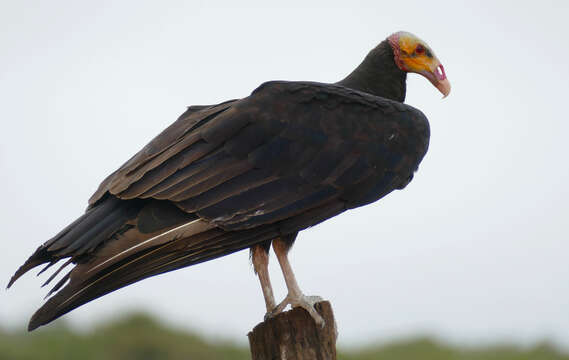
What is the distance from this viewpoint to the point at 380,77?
19.3ft

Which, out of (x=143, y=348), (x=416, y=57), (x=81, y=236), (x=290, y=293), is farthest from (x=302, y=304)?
(x=143, y=348)

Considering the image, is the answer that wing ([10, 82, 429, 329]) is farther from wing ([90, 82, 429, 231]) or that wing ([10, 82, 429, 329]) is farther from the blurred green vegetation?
the blurred green vegetation

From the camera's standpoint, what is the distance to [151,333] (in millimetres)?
10102

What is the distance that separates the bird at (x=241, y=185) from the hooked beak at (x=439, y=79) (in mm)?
787

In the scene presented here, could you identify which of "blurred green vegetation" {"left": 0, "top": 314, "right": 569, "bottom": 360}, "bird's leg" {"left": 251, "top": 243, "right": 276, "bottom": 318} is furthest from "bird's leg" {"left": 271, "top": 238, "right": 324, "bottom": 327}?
A: "blurred green vegetation" {"left": 0, "top": 314, "right": 569, "bottom": 360}

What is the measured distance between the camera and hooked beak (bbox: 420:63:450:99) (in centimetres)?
582

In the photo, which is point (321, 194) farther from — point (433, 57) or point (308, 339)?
point (433, 57)

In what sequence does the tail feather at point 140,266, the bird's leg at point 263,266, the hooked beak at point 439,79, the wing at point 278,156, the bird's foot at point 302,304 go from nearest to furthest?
the tail feather at point 140,266 → the bird's foot at point 302,304 → the wing at point 278,156 → the bird's leg at point 263,266 → the hooked beak at point 439,79

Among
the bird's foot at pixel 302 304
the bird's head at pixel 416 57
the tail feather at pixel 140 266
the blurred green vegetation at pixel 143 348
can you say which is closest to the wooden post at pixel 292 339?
the bird's foot at pixel 302 304

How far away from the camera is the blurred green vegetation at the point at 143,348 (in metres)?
9.66

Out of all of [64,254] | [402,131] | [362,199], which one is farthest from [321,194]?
[64,254]

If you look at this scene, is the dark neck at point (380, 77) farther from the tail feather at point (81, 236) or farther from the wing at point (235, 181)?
the tail feather at point (81, 236)

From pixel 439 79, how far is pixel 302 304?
86.1 inches

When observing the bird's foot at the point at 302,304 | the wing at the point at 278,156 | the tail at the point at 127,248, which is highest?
the wing at the point at 278,156
